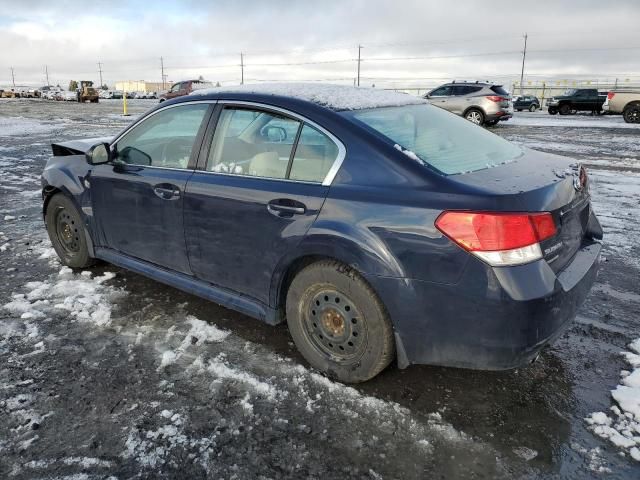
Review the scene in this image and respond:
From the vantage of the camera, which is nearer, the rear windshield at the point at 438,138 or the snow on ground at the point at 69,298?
the rear windshield at the point at 438,138

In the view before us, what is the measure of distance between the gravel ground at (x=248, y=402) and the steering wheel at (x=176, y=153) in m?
1.13

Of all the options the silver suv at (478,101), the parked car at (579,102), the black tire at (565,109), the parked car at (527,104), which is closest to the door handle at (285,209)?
the silver suv at (478,101)

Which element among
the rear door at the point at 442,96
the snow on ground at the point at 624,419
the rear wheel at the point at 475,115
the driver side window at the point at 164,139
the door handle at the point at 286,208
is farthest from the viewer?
the rear door at the point at 442,96

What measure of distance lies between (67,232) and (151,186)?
5.19 ft

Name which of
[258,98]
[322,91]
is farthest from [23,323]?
[322,91]

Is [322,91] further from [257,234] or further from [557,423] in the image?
[557,423]

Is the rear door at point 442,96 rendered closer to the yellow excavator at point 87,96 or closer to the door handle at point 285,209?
the door handle at point 285,209

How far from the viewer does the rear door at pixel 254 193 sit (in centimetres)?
290

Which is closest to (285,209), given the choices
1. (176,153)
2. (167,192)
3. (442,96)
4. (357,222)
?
(357,222)


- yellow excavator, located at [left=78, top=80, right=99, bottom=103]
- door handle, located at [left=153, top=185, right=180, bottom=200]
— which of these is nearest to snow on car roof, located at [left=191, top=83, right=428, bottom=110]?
door handle, located at [left=153, top=185, right=180, bottom=200]

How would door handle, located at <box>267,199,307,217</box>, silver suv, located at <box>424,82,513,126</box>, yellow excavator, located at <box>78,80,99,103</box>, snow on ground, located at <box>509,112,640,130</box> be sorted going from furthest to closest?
yellow excavator, located at <box>78,80,99,103</box>
snow on ground, located at <box>509,112,640,130</box>
silver suv, located at <box>424,82,513,126</box>
door handle, located at <box>267,199,307,217</box>

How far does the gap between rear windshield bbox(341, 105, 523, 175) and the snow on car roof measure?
96 millimetres

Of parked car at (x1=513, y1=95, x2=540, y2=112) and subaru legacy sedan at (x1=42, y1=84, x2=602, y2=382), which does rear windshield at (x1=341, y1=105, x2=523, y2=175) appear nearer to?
subaru legacy sedan at (x1=42, y1=84, x2=602, y2=382)

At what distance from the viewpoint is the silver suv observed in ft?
63.2
